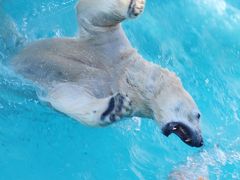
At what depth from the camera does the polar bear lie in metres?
2.46

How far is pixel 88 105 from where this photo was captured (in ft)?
8.43

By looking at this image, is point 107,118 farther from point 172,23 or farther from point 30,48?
point 172,23

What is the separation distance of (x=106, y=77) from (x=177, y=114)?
571 mm

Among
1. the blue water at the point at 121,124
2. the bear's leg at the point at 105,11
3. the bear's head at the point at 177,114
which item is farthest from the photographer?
the blue water at the point at 121,124

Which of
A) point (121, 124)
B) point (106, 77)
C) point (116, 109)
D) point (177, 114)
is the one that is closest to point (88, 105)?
point (116, 109)

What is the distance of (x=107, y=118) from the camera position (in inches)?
97.7

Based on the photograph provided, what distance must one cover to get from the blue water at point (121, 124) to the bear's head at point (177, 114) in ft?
2.93

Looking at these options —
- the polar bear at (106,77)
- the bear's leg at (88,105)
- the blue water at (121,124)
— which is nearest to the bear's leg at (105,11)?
the polar bear at (106,77)

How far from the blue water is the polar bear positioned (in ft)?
0.70

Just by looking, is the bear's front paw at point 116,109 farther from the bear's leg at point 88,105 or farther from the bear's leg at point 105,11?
the bear's leg at point 105,11

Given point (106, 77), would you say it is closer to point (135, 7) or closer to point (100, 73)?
point (100, 73)

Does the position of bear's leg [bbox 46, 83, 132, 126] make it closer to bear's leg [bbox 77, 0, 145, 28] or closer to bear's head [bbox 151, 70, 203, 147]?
bear's head [bbox 151, 70, 203, 147]

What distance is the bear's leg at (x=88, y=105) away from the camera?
2475 mm

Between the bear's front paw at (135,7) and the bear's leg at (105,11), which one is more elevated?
the bear's front paw at (135,7)
